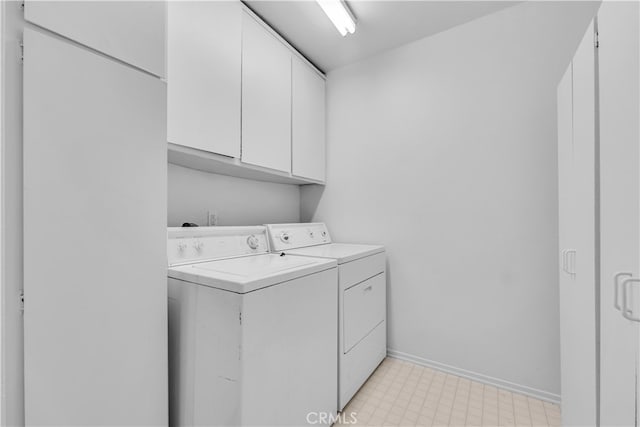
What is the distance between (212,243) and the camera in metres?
1.59

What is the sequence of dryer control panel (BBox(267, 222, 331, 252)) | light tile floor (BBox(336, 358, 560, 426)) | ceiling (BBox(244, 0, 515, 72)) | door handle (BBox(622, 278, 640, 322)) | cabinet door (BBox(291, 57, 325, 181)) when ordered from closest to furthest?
door handle (BBox(622, 278, 640, 322))
light tile floor (BBox(336, 358, 560, 426))
ceiling (BBox(244, 0, 515, 72))
dryer control panel (BBox(267, 222, 331, 252))
cabinet door (BBox(291, 57, 325, 181))

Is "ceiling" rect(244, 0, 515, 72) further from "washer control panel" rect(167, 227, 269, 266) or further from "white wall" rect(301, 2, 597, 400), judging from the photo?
"washer control panel" rect(167, 227, 269, 266)

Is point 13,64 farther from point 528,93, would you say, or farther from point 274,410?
point 528,93

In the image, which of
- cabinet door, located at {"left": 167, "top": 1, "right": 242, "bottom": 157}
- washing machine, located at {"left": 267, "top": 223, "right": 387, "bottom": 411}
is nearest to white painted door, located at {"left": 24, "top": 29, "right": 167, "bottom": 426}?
cabinet door, located at {"left": 167, "top": 1, "right": 242, "bottom": 157}

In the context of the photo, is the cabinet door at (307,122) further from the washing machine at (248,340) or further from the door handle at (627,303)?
the door handle at (627,303)

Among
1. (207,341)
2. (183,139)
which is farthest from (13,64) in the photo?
(207,341)

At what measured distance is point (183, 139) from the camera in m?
1.38

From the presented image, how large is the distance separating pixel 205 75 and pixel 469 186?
1.82 metres

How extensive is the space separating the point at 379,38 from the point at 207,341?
2.30 metres

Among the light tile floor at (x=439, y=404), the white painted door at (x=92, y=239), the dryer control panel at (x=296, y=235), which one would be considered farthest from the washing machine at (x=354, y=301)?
the white painted door at (x=92, y=239)

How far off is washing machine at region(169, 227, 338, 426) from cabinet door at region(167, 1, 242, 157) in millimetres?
554

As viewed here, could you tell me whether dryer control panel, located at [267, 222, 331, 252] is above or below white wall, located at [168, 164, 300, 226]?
below

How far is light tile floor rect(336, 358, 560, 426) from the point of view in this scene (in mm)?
1521

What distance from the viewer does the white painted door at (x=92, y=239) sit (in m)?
0.79
